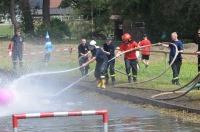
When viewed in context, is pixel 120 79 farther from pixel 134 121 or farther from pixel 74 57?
pixel 74 57

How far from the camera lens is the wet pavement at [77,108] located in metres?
11.6

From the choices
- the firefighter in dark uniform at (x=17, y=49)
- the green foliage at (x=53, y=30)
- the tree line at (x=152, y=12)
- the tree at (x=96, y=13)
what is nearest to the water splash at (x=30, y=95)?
the firefighter in dark uniform at (x=17, y=49)

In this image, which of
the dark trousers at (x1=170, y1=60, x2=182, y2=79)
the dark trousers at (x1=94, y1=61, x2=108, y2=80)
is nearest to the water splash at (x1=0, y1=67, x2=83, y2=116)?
the dark trousers at (x1=94, y1=61, x2=108, y2=80)

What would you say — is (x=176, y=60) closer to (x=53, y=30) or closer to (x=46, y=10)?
(x=53, y=30)

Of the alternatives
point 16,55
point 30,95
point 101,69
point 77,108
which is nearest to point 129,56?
point 101,69

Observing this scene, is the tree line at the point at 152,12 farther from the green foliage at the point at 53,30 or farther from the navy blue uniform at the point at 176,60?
the navy blue uniform at the point at 176,60

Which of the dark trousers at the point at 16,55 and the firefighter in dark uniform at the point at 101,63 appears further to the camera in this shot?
the dark trousers at the point at 16,55

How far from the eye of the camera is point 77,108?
586 inches

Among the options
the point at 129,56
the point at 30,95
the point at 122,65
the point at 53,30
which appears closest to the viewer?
the point at 30,95

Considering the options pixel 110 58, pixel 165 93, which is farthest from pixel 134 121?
pixel 110 58

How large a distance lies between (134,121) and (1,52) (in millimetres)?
27094

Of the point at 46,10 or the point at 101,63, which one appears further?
the point at 46,10

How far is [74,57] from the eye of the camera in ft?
110

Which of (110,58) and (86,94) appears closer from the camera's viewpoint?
(86,94)
